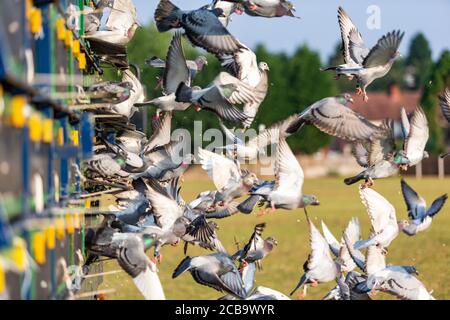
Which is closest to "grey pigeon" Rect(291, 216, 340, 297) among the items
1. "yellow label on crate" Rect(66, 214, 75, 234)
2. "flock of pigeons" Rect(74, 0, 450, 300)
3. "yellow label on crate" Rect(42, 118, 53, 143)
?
"flock of pigeons" Rect(74, 0, 450, 300)

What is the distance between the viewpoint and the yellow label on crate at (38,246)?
5859mm

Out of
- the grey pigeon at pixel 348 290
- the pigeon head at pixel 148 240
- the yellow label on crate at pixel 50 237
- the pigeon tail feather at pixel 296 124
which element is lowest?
the grey pigeon at pixel 348 290

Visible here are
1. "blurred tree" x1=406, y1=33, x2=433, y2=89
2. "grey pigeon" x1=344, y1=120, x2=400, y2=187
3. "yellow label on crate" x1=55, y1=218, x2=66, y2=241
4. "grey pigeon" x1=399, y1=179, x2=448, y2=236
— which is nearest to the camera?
"yellow label on crate" x1=55, y1=218, x2=66, y2=241

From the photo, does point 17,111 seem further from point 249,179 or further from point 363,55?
point 363,55

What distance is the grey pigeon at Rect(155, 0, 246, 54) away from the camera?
10.6 metres

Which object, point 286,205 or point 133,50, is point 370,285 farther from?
point 133,50

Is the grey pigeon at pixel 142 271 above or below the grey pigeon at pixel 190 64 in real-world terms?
below

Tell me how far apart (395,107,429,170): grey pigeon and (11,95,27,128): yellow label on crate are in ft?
21.9

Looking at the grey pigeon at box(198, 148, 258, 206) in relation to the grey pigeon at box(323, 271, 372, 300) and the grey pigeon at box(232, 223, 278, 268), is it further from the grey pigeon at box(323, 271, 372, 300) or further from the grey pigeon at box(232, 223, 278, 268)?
the grey pigeon at box(323, 271, 372, 300)

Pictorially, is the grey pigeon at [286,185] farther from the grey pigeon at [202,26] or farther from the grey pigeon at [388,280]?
the grey pigeon at [202,26]

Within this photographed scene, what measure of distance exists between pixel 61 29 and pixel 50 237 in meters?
1.54

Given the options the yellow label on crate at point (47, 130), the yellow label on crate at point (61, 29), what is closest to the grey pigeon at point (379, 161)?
the yellow label on crate at point (61, 29)

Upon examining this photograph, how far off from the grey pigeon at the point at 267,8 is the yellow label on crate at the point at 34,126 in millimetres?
5647

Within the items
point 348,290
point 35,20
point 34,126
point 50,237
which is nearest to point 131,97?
point 348,290
